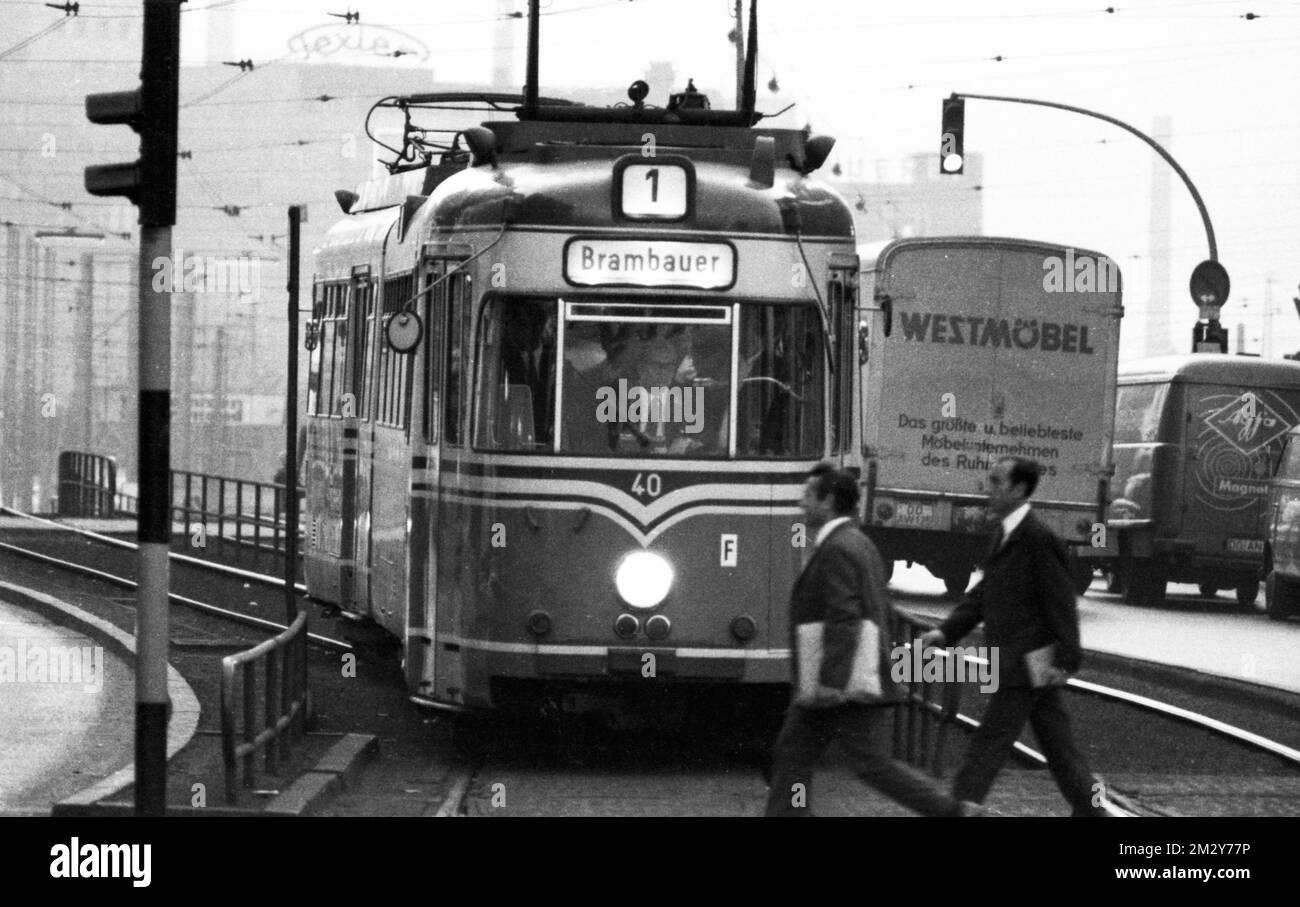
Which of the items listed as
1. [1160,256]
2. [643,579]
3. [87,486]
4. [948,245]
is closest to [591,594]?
[643,579]

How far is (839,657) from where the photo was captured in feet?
27.8

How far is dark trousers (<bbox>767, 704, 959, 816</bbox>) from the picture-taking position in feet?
27.9

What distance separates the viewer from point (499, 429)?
12000mm

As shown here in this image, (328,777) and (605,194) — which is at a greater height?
(605,194)

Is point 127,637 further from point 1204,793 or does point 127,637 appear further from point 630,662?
point 1204,793

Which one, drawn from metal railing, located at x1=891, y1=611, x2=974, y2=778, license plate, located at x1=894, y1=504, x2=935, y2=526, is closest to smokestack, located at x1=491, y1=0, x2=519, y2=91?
license plate, located at x1=894, y1=504, x2=935, y2=526

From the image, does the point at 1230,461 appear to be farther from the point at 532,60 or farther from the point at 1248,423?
the point at 532,60

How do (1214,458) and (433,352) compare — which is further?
(1214,458)

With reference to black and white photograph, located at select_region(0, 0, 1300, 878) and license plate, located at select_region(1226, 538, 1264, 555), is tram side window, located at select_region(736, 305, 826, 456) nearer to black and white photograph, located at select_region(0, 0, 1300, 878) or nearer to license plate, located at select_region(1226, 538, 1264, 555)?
black and white photograph, located at select_region(0, 0, 1300, 878)

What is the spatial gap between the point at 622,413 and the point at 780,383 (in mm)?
815

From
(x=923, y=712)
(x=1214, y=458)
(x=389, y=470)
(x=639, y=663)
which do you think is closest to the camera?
(x=639, y=663)

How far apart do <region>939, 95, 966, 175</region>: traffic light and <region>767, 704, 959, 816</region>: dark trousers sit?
2161 cm
